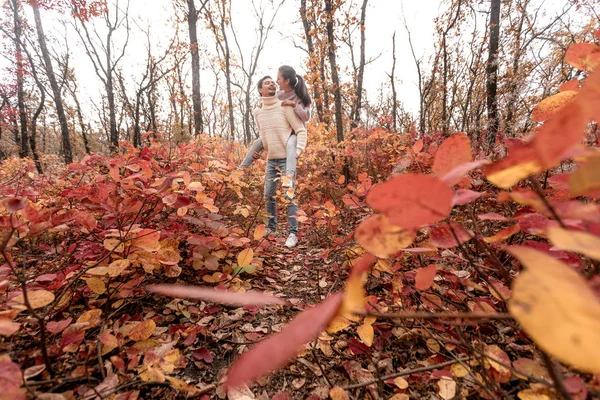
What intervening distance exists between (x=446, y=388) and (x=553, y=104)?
88cm

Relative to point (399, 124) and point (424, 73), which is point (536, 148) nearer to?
point (399, 124)

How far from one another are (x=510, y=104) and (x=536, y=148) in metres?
4.83

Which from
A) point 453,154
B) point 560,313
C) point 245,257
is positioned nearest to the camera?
point 560,313

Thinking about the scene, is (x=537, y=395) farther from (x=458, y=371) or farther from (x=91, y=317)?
(x=91, y=317)

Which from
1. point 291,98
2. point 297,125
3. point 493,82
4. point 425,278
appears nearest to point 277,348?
point 425,278

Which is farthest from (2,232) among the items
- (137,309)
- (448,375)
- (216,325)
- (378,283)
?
(448,375)

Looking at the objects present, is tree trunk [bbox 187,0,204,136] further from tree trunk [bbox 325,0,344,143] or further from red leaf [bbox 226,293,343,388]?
red leaf [bbox 226,293,343,388]

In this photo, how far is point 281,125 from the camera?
2.83m

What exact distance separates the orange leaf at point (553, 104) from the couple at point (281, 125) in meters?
2.20

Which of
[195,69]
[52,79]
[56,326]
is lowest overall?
[56,326]

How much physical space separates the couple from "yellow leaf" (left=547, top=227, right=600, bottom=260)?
250 cm

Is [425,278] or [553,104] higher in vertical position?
[553,104]

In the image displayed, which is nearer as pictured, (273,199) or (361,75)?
(273,199)

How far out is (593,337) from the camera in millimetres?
170
